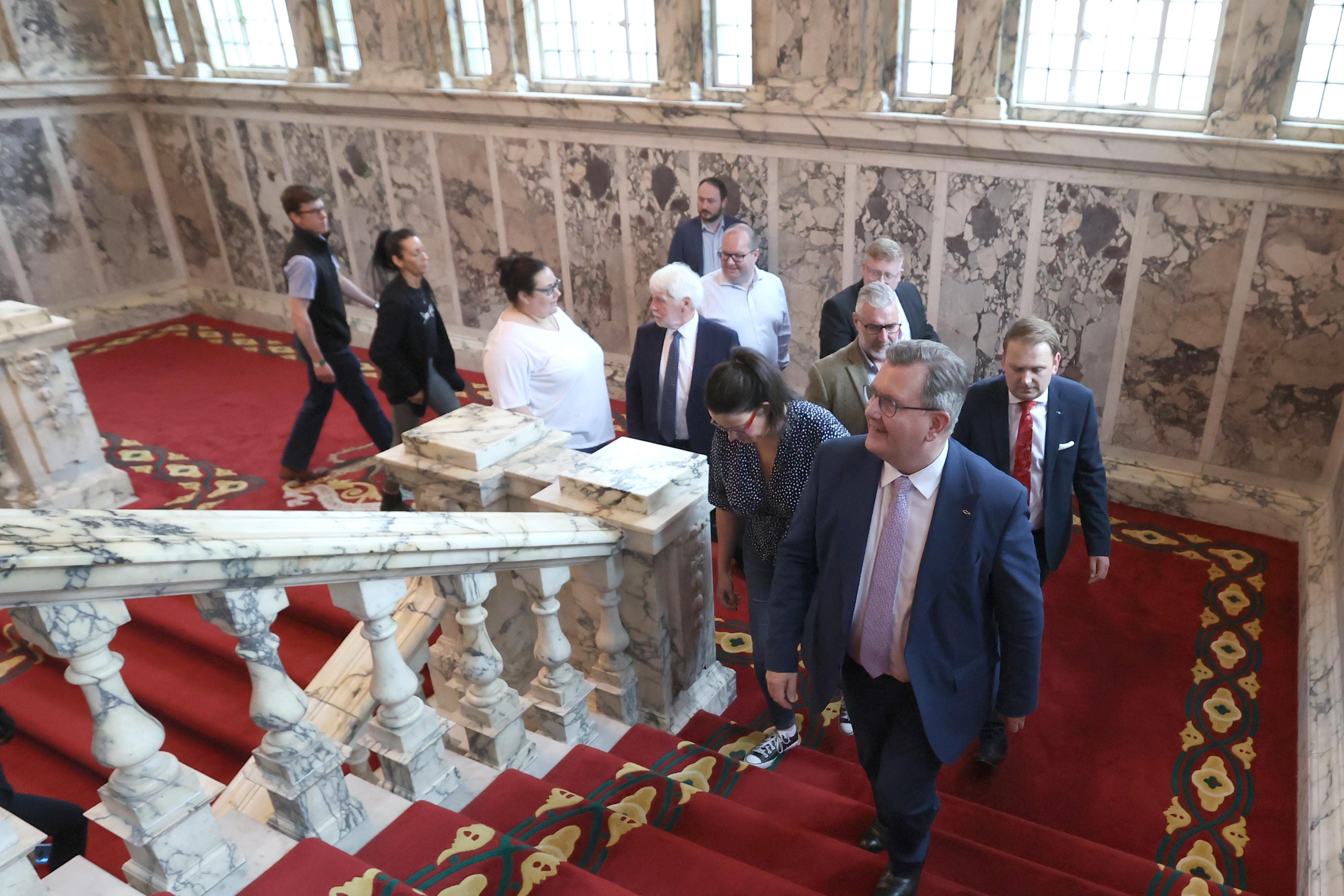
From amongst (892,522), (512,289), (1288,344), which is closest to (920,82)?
(1288,344)

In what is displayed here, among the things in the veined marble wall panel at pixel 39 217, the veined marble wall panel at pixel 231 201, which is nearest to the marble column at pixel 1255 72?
the veined marble wall panel at pixel 231 201

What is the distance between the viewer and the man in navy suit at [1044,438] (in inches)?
151

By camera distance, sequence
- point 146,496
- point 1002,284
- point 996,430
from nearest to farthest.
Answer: point 996,430, point 1002,284, point 146,496

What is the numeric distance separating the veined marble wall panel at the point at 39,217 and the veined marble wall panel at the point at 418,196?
407 cm

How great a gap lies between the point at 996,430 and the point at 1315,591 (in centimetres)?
229

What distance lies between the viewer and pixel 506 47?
814 cm

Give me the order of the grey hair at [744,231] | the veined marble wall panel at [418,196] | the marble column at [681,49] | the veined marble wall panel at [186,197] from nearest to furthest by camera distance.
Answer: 1. the grey hair at [744,231]
2. the marble column at [681,49]
3. the veined marble wall panel at [418,196]
4. the veined marble wall panel at [186,197]

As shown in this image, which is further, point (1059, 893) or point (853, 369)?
point (853, 369)

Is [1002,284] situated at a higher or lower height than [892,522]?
lower

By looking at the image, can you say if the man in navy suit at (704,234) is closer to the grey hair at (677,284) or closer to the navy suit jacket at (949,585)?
the grey hair at (677,284)

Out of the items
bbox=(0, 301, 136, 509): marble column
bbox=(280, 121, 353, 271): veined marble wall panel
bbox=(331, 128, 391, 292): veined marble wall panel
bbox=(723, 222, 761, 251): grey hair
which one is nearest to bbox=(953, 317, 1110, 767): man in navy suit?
bbox=(723, 222, 761, 251): grey hair

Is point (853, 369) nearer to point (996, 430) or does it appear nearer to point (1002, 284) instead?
point (996, 430)

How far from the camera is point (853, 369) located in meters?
4.34

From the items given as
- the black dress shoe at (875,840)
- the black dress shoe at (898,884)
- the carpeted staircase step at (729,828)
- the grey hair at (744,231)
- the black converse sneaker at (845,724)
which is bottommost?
the black converse sneaker at (845,724)
